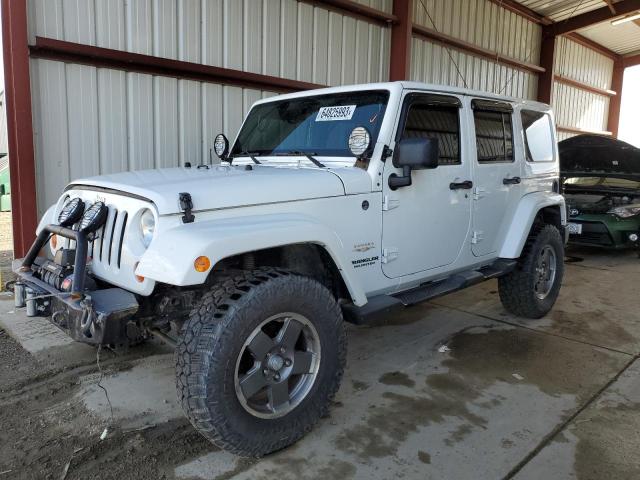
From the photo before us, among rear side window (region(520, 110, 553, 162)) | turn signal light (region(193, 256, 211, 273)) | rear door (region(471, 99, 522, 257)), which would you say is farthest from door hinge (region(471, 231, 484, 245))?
turn signal light (region(193, 256, 211, 273))

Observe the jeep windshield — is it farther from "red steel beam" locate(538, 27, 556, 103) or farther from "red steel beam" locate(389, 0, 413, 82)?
"red steel beam" locate(538, 27, 556, 103)

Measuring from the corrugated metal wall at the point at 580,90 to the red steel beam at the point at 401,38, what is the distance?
6404 mm

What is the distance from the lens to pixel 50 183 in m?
5.29

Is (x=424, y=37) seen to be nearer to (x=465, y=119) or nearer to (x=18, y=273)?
(x=465, y=119)

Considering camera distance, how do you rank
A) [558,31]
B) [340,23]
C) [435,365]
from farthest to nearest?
[558,31], [340,23], [435,365]

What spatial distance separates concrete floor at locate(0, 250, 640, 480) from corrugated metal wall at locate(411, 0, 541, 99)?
6225mm

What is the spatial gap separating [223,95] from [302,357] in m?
4.79

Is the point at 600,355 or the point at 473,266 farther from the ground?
the point at 473,266

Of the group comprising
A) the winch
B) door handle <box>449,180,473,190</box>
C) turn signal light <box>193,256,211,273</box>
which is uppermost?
door handle <box>449,180,473,190</box>

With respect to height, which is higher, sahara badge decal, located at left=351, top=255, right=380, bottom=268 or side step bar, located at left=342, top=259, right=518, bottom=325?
sahara badge decal, located at left=351, top=255, right=380, bottom=268

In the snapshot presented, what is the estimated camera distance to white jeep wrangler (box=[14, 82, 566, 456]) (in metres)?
2.34

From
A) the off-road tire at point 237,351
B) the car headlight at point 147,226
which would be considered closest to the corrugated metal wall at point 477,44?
the off-road tire at point 237,351

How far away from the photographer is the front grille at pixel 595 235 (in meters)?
7.73

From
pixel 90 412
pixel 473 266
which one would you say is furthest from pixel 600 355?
pixel 90 412
